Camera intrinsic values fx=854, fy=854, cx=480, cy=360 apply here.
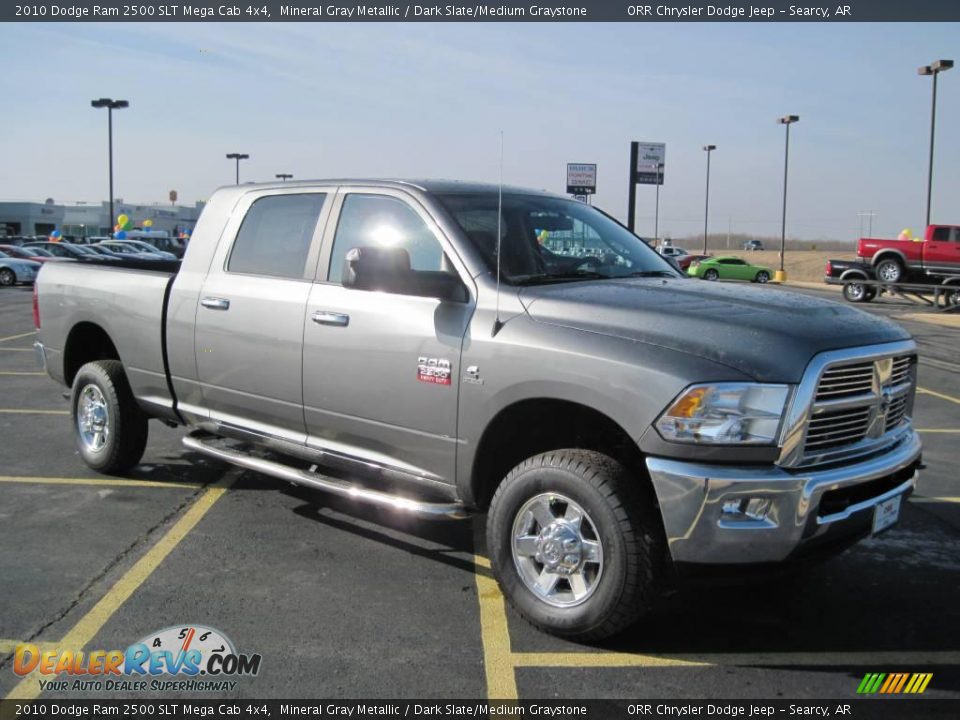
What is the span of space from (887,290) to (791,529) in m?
27.5

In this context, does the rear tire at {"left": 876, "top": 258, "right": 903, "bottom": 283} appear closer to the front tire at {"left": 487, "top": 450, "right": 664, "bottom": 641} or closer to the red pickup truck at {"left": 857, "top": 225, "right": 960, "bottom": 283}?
the red pickup truck at {"left": 857, "top": 225, "right": 960, "bottom": 283}

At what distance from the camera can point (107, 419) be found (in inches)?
234

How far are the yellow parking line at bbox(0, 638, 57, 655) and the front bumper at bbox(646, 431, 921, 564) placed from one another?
257cm

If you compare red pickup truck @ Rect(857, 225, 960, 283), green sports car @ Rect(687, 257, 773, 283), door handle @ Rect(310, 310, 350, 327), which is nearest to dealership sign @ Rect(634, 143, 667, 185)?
green sports car @ Rect(687, 257, 773, 283)

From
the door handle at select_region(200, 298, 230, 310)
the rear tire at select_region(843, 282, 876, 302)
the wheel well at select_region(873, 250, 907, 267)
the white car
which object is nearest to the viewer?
the door handle at select_region(200, 298, 230, 310)

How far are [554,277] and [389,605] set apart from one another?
1771 mm

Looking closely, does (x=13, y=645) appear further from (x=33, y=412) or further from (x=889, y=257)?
(x=889, y=257)

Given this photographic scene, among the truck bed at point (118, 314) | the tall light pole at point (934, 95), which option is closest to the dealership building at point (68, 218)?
the tall light pole at point (934, 95)

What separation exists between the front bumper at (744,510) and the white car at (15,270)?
3041cm

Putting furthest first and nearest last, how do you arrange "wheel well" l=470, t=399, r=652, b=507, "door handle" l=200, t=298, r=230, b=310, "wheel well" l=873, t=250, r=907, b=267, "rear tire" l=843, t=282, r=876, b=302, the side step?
"rear tire" l=843, t=282, r=876, b=302
"wheel well" l=873, t=250, r=907, b=267
"door handle" l=200, t=298, r=230, b=310
the side step
"wheel well" l=470, t=399, r=652, b=507

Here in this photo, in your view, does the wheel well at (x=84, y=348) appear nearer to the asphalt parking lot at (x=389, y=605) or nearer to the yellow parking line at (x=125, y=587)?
the asphalt parking lot at (x=389, y=605)

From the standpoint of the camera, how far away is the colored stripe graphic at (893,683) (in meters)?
3.29

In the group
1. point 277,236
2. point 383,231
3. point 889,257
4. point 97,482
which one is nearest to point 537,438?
point 383,231

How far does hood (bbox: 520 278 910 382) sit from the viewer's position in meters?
3.26
